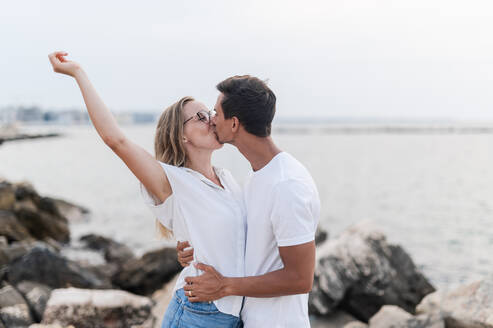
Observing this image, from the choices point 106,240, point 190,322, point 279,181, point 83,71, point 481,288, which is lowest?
point 106,240

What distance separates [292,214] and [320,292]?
182 inches

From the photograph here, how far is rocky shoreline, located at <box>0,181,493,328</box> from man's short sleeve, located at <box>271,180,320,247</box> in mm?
3855

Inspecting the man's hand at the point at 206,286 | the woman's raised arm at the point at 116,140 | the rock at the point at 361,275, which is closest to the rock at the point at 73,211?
the rock at the point at 361,275

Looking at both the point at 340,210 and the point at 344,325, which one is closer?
the point at 344,325

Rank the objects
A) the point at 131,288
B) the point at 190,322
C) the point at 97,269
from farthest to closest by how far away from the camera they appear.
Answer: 1. the point at 97,269
2. the point at 131,288
3. the point at 190,322

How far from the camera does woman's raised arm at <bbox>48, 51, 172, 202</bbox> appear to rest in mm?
2635

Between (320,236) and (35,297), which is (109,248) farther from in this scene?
(35,297)

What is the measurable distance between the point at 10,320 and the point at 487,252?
40.4ft

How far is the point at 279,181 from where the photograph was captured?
95.5 inches

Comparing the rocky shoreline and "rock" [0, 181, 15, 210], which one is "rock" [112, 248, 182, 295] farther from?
"rock" [0, 181, 15, 210]

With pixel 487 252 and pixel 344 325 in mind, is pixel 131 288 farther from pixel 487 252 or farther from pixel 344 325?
pixel 487 252

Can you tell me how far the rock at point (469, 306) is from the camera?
5.51 m

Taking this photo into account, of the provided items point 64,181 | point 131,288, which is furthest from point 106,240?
point 64,181

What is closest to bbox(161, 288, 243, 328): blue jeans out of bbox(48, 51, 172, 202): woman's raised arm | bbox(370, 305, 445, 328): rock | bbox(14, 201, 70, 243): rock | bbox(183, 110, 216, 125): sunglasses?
bbox(48, 51, 172, 202): woman's raised arm
